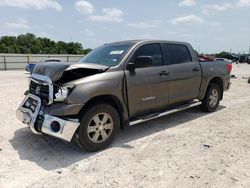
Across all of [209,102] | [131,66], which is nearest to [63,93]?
[131,66]

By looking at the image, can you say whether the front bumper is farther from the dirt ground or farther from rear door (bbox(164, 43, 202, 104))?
rear door (bbox(164, 43, 202, 104))

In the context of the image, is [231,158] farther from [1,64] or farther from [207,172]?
[1,64]

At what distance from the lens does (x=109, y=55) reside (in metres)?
4.72

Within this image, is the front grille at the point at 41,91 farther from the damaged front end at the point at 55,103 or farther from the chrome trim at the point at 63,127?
the chrome trim at the point at 63,127

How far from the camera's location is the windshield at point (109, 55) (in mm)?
4461

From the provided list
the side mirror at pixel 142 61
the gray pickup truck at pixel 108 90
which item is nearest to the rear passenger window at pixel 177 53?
the gray pickup truck at pixel 108 90

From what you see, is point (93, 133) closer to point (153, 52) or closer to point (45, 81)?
point (45, 81)

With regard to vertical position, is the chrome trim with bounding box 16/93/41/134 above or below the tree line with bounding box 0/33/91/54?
below

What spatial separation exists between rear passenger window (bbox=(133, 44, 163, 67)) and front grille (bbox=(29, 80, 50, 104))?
1.77m

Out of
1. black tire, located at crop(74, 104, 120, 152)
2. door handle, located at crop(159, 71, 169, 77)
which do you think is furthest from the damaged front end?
door handle, located at crop(159, 71, 169, 77)

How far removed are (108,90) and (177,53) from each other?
7.46 ft

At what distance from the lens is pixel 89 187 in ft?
9.79

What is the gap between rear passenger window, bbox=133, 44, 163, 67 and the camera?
4.71 m

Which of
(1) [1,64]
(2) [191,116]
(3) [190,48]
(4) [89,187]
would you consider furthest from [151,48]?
(1) [1,64]
